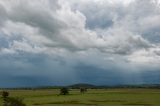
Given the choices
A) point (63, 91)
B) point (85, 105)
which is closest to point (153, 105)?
→ point (85, 105)

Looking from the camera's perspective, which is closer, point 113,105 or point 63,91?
point 113,105

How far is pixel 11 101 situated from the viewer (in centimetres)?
6250

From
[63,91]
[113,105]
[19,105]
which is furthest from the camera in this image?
[63,91]

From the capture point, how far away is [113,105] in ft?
303

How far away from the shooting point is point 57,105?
3755 inches

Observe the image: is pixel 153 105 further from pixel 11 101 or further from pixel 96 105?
pixel 11 101

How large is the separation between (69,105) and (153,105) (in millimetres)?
21609

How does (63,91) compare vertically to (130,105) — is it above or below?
above

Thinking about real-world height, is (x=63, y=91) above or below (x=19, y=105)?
above

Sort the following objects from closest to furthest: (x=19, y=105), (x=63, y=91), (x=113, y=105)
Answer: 1. (x=19, y=105)
2. (x=113, y=105)
3. (x=63, y=91)

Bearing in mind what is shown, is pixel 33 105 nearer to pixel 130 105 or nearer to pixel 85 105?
pixel 85 105

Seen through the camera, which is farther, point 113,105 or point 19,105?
point 113,105

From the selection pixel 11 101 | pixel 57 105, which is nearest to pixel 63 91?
pixel 57 105

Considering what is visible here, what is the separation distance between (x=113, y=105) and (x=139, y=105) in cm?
765
